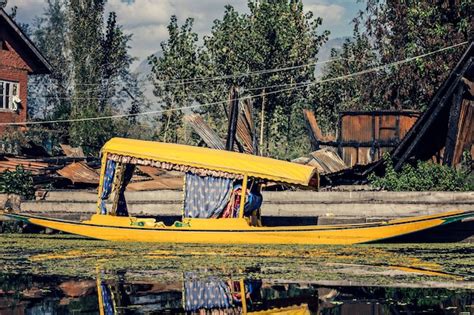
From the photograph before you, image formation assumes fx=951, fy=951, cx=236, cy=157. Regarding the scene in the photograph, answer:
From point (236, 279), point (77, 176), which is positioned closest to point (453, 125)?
point (77, 176)

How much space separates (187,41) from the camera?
5278cm

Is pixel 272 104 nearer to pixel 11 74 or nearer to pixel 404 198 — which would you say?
pixel 11 74

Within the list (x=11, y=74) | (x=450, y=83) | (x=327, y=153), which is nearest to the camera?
(x=450, y=83)

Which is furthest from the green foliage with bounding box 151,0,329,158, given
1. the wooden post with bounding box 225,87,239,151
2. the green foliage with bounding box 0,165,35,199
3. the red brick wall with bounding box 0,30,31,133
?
the green foliage with bounding box 0,165,35,199

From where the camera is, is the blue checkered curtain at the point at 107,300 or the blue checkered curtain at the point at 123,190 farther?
the blue checkered curtain at the point at 123,190

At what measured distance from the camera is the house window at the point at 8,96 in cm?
4469

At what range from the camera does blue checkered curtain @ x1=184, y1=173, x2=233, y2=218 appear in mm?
22516

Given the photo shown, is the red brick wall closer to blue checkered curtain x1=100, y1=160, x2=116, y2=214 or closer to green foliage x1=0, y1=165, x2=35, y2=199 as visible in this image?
green foliage x1=0, y1=165, x2=35, y2=199

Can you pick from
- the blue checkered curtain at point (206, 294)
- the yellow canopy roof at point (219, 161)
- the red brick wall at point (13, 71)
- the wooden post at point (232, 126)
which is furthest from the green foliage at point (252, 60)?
the blue checkered curtain at point (206, 294)

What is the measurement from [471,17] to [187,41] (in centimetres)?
2068

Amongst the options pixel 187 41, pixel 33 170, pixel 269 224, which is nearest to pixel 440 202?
pixel 269 224

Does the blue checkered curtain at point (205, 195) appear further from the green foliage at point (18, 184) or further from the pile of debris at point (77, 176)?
the green foliage at point (18, 184)

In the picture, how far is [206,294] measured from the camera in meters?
14.3

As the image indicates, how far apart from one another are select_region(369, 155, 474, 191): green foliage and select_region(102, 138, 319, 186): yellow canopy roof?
210 inches
